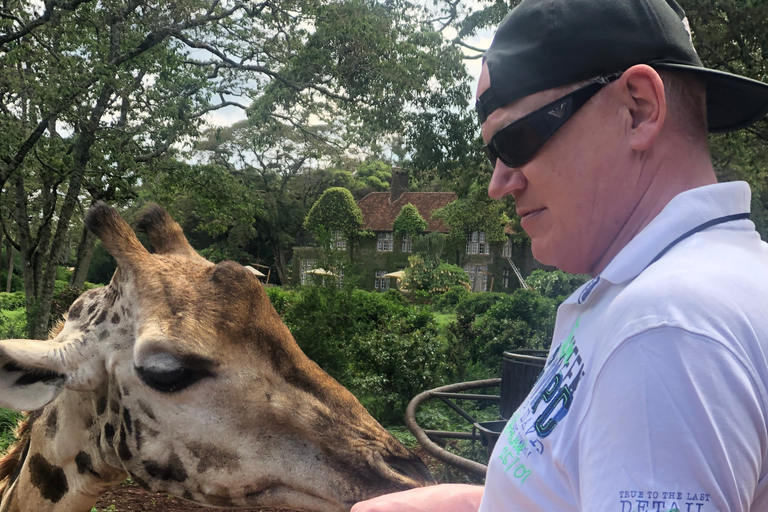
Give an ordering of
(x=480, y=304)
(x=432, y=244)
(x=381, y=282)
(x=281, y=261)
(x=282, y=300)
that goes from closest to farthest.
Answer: (x=282, y=300) < (x=480, y=304) < (x=432, y=244) < (x=281, y=261) < (x=381, y=282)

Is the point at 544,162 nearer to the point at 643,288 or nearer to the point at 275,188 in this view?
the point at 643,288

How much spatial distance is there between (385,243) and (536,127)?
40.1m

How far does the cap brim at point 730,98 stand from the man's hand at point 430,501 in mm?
924

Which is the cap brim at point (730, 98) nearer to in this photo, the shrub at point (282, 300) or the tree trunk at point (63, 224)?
the shrub at point (282, 300)

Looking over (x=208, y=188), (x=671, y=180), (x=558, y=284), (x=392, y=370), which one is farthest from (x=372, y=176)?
(x=671, y=180)

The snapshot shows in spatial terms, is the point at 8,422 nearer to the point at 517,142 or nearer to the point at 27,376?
the point at 27,376

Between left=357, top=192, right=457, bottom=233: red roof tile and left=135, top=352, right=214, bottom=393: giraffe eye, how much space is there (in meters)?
36.9

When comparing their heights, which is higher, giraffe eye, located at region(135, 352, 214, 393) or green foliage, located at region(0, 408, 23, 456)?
giraffe eye, located at region(135, 352, 214, 393)

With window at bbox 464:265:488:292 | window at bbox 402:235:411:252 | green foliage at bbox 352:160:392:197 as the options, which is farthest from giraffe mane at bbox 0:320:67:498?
green foliage at bbox 352:160:392:197

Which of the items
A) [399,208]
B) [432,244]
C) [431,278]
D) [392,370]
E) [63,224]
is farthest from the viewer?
[399,208]

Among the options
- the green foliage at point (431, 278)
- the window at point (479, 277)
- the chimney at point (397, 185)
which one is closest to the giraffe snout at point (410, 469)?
the green foliage at point (431, 278)

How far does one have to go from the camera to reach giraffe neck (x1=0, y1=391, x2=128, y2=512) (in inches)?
85.0

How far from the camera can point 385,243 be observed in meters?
41.2

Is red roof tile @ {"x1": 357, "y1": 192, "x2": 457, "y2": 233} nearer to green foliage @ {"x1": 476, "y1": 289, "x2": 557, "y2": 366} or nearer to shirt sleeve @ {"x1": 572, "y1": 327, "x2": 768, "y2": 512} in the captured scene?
green foliage @ {"x1": 476, "y1": 289, "x2": 557, "y2": 366}
